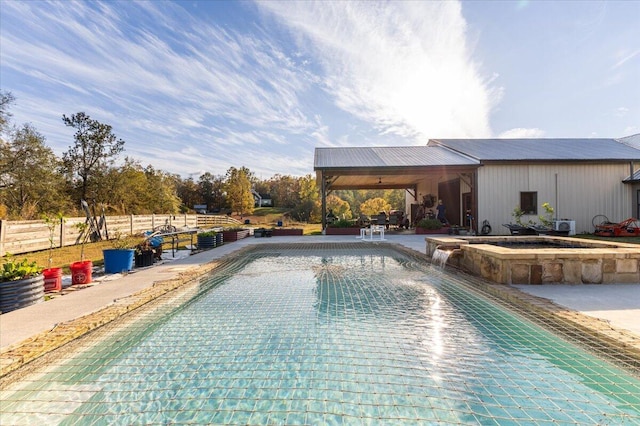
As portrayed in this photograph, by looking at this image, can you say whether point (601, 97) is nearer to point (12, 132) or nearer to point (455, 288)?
point (455, 288)

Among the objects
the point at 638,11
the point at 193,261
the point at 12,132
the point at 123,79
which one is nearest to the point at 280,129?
the point at 123,79

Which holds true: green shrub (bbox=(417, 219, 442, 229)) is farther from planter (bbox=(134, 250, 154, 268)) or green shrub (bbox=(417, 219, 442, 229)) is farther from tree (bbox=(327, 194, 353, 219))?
tree (bbox=(327, 194, 353, 219))

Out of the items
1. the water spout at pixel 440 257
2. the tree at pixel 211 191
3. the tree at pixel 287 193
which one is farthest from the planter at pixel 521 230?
the tree at pixel 211 191

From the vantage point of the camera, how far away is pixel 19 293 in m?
3.66

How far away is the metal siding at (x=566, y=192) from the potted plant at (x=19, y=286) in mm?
13902

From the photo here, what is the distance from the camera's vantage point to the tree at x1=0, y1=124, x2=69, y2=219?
14.7m

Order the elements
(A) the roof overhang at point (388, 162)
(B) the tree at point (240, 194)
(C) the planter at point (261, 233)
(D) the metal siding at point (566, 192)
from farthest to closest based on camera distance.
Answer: (B) the tree at point (240, 194) < (C) the planter at point (261, 233) < (D) the metal siding at point (566, 192) < (A) the roof overhang at point (388, 162)

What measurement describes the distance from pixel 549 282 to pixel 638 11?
9.69 metres

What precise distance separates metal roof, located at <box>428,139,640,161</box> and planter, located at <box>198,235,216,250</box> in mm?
11282

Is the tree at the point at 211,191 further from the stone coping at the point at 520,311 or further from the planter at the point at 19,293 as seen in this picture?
the stone coping at the point at 520,311

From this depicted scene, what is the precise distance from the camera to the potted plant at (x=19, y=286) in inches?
141

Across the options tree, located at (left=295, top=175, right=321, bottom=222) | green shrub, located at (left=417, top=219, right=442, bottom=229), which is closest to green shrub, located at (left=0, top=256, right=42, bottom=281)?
green shrub, located at (left=417, top=219, right=442, bottom=229)

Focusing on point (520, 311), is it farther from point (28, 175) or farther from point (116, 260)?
point (28, 175)

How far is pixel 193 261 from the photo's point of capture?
23.4ft
